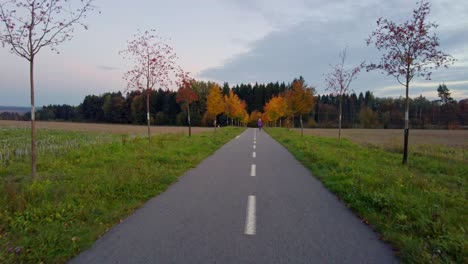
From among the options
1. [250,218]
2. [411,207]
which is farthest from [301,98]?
[250,218]

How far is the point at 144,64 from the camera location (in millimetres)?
14836

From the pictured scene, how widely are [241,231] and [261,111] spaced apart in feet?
338

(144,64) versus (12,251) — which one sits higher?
(144,64)

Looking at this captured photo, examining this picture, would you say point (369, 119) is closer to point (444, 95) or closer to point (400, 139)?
point (444, 95)

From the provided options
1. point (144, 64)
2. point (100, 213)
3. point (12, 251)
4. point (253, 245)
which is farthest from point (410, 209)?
point (144, 64)

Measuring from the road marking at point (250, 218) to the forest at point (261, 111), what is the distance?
73182 millimetres

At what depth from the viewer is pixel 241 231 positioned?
4359 mm

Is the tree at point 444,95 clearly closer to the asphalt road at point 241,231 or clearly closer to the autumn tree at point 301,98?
the autumn tree at point 301,98

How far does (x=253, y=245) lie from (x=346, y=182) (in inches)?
179

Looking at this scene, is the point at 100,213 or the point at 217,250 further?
the point at 100,213

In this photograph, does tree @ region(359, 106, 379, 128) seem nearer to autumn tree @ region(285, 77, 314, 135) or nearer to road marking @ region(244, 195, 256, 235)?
autumn tree @ region(285, 77, 314, 135)

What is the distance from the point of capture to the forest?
287ft

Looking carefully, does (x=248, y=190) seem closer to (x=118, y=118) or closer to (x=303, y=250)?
(x=303, y=250)

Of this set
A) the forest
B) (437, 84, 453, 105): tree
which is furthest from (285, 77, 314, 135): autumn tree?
(437, 84, 453, 105): tree
